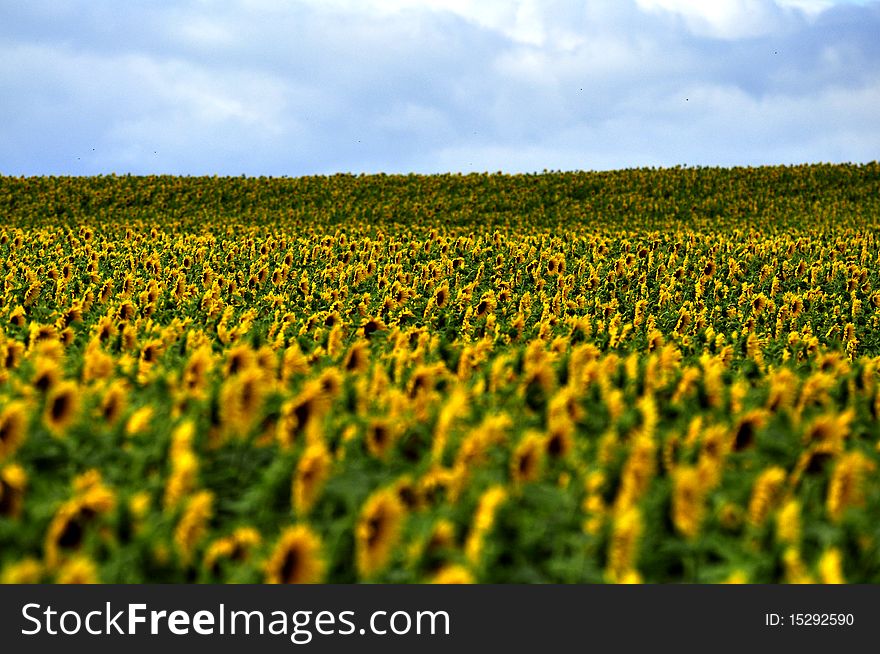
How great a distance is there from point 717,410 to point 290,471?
9.27ft

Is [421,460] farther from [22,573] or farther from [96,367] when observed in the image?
[96,367]

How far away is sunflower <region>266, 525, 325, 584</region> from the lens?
3.29 m

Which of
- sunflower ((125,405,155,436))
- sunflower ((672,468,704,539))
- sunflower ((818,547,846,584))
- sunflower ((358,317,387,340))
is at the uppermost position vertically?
sunflower ((358,317,387,340))

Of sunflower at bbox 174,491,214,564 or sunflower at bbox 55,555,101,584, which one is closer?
sunflower at bbox 55,555,101,584

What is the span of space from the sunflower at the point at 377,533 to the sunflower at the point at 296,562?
0.17 meters

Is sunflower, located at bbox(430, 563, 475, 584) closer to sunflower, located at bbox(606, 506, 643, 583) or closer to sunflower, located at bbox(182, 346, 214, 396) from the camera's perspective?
sunflower, located at bbox(606, 506, 643, 583)

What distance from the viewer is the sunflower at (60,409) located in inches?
171

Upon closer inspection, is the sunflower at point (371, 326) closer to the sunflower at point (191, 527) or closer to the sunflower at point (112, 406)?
the sunflower at point (112, 406)

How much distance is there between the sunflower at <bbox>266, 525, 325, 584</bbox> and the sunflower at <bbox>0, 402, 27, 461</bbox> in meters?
1.54

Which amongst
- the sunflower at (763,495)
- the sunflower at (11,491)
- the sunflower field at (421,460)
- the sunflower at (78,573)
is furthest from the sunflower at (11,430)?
the sunflower at (763,495)

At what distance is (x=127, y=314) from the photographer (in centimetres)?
1041

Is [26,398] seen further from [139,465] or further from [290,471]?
[290,471]

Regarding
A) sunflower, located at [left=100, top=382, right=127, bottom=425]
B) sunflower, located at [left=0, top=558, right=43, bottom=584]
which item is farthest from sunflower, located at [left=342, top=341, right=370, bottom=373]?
sunflower, located at [left=0, top=558, right=43, bottom=584]

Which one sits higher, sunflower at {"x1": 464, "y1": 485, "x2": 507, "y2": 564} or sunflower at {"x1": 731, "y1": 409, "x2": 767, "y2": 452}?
sunflower at {"x1": 731, "y1": 409, "x2": 767, "y2": 452}
